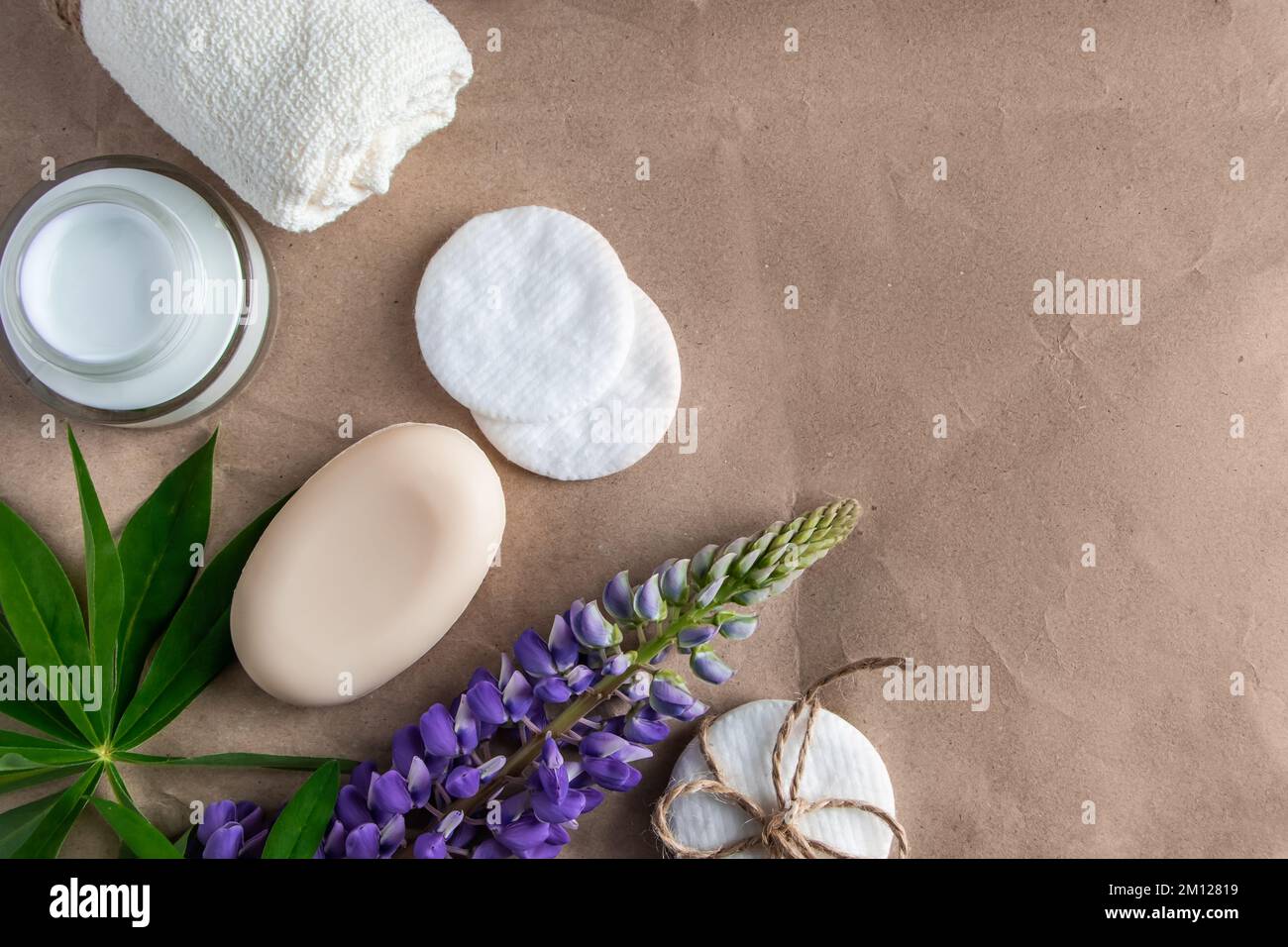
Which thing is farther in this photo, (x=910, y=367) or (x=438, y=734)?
(x=910, y=367)

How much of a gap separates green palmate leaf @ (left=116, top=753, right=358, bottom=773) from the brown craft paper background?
34mm

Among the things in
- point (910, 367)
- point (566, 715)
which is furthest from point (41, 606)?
point (910, 367)

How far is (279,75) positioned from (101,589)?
37 centimetres

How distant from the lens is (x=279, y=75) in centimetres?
59

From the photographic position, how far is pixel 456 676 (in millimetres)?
697

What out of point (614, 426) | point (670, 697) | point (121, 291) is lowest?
point (670, 697)

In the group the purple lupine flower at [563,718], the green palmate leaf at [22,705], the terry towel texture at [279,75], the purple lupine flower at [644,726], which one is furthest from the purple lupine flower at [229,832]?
→ the terry towel texture at [279,75]

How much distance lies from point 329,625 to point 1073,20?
0.74 metres

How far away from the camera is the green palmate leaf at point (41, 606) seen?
62 centimetres

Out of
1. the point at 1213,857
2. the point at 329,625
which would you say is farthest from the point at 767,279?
the point at 1213,857

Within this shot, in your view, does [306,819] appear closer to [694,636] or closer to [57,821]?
[57,821]

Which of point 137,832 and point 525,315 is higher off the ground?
point 525,315

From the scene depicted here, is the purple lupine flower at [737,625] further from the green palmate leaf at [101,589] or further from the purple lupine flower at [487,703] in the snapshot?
the green palmate leaf at [101,589]

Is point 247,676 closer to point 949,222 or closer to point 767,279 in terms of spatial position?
point 767,279
